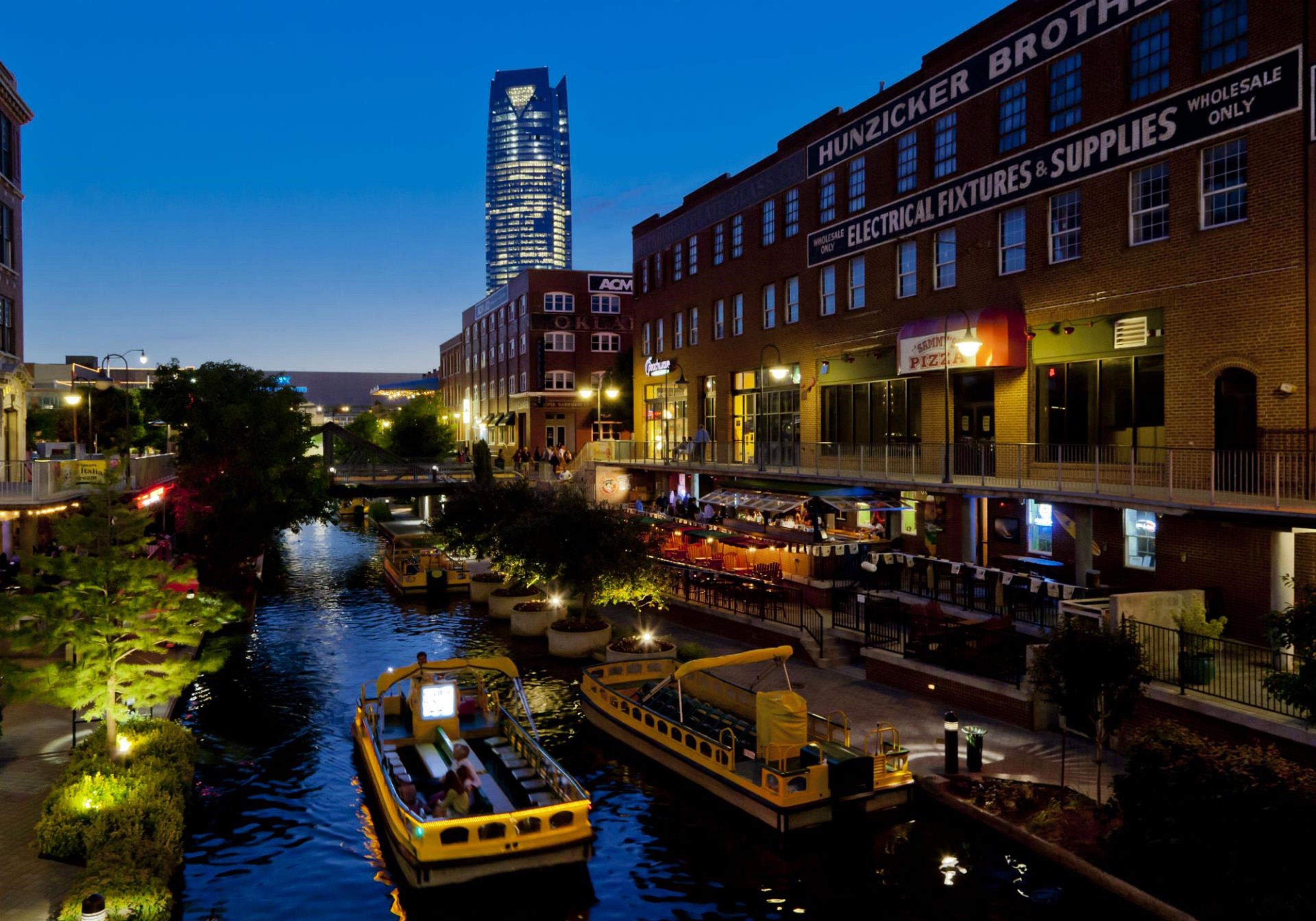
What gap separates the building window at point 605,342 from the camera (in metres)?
85.9

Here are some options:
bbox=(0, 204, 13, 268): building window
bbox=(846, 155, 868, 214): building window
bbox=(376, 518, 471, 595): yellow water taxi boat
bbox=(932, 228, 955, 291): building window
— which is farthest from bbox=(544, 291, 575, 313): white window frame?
bbox=(932, 228, 955, 291): building window

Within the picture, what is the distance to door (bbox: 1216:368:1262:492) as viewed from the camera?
22.2 metres

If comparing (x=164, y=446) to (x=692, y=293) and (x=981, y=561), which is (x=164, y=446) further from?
(x=981, y=561)

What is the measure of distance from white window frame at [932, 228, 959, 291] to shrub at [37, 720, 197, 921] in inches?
1034

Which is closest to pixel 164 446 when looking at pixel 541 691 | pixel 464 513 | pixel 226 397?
pixel 226 397

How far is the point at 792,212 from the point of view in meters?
43.0

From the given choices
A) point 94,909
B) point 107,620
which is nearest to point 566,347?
point 107,620

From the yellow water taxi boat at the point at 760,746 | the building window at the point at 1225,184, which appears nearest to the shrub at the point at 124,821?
the yellow water taxi boat at the point at 760,746

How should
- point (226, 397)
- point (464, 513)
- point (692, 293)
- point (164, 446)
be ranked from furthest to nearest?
1. point (164, 446)
2. point (692, 293)
3. point (226, 397)
4. point (464, 513)

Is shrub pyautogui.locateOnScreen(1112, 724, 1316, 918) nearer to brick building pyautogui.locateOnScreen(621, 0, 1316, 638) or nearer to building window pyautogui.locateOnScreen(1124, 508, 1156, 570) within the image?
brick building pyautogui.locateOnScreen(621, 0, 1316, 638)

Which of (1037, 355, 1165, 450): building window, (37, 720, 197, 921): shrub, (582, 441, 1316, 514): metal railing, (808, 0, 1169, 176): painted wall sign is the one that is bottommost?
(37, 720, 197, 921): shrub

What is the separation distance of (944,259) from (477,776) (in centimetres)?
2398

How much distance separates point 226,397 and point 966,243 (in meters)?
34.2

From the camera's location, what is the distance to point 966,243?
32.2m
